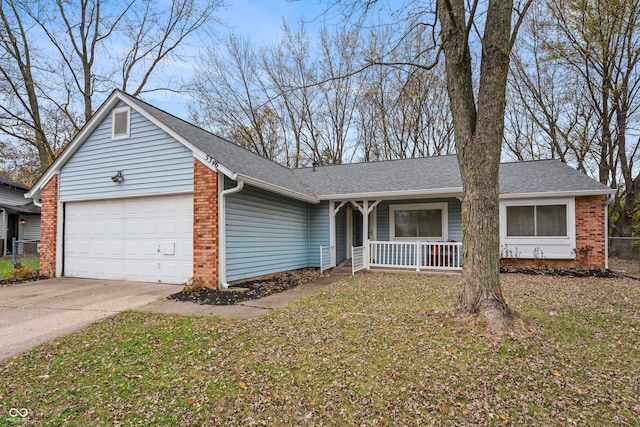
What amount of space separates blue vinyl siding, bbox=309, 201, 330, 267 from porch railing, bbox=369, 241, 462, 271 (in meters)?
1.70

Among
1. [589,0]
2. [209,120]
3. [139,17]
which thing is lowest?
[209,120]

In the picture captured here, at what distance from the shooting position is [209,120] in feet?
78.0

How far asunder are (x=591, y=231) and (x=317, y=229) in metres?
8.59

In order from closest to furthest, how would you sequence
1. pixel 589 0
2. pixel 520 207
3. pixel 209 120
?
1. pixel 520 207
2. pixel 589 0
3. pixel 209 120

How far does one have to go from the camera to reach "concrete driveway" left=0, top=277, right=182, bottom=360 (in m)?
4.70

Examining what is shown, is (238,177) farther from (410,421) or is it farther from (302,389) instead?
(410,421)

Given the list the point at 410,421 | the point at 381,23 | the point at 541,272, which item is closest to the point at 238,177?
the point at 381,23

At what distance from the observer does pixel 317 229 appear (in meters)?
12.2

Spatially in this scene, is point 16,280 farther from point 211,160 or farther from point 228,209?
point 211,160

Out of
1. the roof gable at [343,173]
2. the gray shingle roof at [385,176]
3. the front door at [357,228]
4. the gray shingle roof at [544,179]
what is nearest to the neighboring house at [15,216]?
the roof gable at [343,173]

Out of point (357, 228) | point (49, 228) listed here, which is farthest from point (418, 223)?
point (49, 228)

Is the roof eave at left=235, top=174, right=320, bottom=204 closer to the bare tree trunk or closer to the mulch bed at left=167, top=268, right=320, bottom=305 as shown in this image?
the mulch bed at left=167, top=268, right=320, bottom=305

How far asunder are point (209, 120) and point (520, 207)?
1992 cm

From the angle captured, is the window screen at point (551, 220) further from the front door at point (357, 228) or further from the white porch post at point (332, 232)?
the white porch post at point (332, 232)
